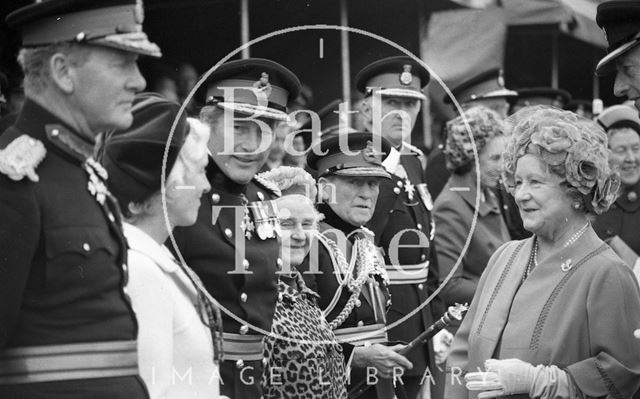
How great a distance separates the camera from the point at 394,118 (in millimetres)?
7832

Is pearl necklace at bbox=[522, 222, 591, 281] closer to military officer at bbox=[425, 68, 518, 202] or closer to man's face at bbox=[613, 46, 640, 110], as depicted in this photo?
man's face at bbox=[613, 46, 640, 110]

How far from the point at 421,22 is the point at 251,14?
260cm

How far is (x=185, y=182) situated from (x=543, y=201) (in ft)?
4.94

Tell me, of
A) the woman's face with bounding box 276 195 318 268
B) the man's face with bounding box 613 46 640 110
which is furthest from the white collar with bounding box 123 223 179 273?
the man's face with bounding box 613 46 640 110

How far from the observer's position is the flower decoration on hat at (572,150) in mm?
4953

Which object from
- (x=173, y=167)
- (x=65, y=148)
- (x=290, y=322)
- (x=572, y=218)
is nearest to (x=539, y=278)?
(x=572, y=218)

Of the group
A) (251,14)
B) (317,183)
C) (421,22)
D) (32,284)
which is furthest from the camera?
(421,22)

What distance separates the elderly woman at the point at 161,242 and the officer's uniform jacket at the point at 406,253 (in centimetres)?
275

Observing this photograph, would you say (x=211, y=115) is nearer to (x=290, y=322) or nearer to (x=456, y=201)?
(x=290, y=322)

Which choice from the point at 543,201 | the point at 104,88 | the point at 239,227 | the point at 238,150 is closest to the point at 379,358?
the point at 239,227

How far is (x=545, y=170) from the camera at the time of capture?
16.4ft

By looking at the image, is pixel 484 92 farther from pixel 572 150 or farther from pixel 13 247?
pixel 13 247

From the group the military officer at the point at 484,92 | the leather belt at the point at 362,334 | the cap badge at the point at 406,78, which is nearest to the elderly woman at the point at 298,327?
the leather belt at the point at 362,334

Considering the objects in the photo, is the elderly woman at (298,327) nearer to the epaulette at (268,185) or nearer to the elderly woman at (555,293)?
the epaulette at (268,185)
